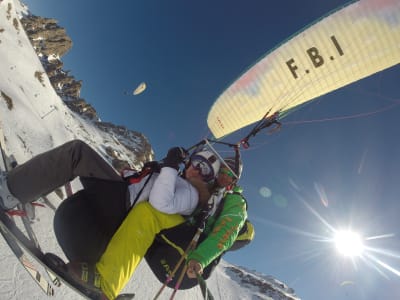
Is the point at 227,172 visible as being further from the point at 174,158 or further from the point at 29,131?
the point at 29,131

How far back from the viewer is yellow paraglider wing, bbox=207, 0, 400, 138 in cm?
910

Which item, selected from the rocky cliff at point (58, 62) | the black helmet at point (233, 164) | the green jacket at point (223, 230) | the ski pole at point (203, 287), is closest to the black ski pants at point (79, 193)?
the green jacket at point (223, 230)

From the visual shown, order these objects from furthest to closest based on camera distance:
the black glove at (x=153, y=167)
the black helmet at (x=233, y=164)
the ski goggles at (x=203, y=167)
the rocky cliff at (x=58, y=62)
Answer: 1. the rocky cliff at (x=58, y=62)
2. the black helmet at (x=233, y=164)
3. the ski goggles at (x=203, y=167)
4. the black glove at (x=153, y=167)

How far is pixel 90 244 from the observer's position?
3906 mm

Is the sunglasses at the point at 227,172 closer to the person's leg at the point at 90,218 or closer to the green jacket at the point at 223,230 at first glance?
the green jacket at the point at 223,230

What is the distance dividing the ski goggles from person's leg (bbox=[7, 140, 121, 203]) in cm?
116

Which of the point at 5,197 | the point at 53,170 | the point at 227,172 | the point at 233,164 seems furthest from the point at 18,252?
the point at 233,164

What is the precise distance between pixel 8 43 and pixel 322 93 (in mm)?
24566

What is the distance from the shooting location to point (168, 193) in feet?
12.4

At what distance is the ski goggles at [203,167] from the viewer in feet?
15.0

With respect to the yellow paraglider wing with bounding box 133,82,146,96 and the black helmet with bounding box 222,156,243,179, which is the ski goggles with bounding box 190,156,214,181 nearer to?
the black helmet with bounding box 222,156,243,179

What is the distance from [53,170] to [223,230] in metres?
2.18

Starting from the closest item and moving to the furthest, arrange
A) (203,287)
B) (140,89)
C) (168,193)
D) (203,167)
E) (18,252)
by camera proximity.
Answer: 1. (203,287)
2. (168,193)
3. (18,252)
4. (203,167)
5. (140,89)

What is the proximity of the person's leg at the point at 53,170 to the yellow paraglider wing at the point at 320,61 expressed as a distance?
7030 millimetres
